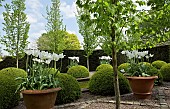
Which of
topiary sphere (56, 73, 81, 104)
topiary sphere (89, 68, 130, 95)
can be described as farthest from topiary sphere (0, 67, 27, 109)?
topiary sphere (89, 68, 130, 95)

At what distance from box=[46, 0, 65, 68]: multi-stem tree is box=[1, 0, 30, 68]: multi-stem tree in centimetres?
238

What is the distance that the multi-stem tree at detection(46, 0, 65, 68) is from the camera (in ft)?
38.5

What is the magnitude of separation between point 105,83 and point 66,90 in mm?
1140

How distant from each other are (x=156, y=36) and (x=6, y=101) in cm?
328

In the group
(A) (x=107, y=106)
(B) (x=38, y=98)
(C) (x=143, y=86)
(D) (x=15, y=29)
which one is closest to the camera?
(B) (x=38, y=98)

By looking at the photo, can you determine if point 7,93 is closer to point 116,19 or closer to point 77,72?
point 116,19

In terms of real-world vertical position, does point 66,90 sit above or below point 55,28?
below

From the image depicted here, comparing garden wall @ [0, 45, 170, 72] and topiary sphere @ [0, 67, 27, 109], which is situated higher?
garden wall @ [0, 45, 170, 72]

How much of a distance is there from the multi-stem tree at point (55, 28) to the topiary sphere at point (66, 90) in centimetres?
743

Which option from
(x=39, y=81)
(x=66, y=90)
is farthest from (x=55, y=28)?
(x=39, y=81)

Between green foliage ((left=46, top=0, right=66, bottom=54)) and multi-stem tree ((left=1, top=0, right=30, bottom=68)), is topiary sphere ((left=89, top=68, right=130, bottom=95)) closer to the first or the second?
multi-stem tree ((left=1, top=0, right=30, bottom=68))

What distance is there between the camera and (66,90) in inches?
165

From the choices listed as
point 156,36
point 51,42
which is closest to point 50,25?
point 51,42

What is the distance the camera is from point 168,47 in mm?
10875
